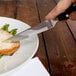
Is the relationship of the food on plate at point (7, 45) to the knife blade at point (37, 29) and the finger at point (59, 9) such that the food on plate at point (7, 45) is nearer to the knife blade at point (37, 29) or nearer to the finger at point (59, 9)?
the knife blade at point (37, 29)

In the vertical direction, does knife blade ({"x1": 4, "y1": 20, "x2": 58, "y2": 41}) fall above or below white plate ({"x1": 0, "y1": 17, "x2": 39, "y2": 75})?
above

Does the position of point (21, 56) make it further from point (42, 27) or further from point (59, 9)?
point (59, 9)

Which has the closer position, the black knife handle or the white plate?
the white plate

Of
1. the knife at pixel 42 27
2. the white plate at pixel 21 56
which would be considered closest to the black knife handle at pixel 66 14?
the knife at pixel 42 27

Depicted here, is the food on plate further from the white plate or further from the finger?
the finger

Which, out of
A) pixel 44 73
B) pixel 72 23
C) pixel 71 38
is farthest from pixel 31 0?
pixel 44 73

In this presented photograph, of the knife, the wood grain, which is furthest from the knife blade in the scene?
the wood grain

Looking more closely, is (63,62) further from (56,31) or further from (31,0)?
(31,0)

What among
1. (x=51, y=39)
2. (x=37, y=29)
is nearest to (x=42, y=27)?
(x=37, y=29)

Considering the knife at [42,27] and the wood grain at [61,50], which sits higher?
the knife at [42,27]
